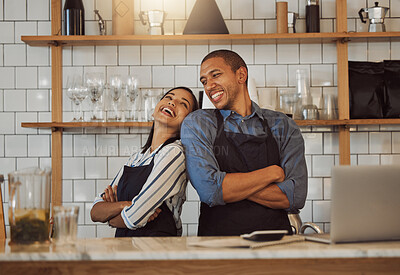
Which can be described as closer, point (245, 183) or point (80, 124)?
point (245, 183)

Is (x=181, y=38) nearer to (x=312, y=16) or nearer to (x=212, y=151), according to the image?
(x=312, y=16)

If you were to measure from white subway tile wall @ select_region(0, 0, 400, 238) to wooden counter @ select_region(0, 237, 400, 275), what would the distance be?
1.80 metres

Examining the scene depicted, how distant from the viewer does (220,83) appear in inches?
91.6

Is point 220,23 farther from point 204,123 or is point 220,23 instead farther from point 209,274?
point 209,274

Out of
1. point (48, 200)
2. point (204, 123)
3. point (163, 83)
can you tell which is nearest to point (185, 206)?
point (163, 83)

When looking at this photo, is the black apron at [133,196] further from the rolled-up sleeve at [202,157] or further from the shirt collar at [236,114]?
the shirt collar at [236,114]

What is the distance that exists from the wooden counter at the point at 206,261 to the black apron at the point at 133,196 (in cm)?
70

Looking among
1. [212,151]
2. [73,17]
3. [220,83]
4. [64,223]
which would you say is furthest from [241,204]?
[73,17]

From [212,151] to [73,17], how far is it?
55.6 inches

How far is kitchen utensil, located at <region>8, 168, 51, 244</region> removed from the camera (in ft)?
4.79

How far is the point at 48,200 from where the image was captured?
1515 millimetres

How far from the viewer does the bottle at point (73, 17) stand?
2994 millimetres

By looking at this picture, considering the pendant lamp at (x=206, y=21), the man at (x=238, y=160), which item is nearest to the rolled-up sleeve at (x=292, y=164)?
the man at (x=238, y=160)

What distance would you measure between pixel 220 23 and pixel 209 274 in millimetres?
1940
